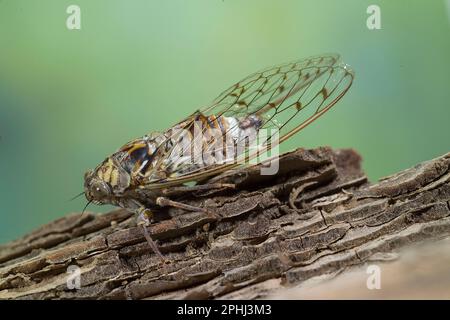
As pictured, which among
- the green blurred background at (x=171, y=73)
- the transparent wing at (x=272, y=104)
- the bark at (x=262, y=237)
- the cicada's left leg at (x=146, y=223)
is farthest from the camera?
the green blurred background at (x=171, y=73)

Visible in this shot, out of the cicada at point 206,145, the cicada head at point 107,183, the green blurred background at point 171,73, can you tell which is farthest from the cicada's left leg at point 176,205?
the green blurred background at point 171,73

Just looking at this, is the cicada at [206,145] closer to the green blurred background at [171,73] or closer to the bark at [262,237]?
the bark at [262,237]

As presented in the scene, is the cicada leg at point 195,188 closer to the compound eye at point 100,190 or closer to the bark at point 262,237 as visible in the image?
the bark at point 262,237

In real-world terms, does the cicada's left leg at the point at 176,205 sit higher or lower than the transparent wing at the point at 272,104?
lower

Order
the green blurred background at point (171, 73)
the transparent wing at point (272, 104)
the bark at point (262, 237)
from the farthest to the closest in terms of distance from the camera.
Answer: the green blurred background at point (171, 73), the transparent wing at point (272, 104), the bark at point (262, 237)

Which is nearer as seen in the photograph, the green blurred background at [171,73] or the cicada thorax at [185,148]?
the cicada thorax at [185,148]

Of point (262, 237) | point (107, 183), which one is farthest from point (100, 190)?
point (262, 237)

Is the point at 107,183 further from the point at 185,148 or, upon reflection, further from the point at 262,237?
the point at 262,237

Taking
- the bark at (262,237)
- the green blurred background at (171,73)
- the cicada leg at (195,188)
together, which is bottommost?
the bark at (262,237)
